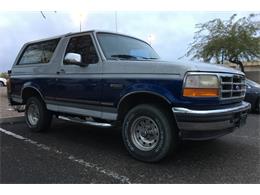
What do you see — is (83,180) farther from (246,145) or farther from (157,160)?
(246,145)

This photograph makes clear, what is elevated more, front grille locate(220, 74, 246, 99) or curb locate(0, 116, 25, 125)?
front grille locate(220, 74, 246, 99)

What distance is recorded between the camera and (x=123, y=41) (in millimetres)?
5434

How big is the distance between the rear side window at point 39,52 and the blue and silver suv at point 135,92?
3 cm

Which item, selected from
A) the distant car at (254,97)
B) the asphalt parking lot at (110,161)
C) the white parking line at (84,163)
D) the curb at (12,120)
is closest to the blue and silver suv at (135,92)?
the asphalt parking lot at (110,161)

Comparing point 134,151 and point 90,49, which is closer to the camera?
point 134,151

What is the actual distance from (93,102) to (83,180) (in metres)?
1.61

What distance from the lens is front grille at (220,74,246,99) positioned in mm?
4039

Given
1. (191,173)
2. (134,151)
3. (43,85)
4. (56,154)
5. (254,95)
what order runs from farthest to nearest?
(254,95)
(43,85)
(56,154)
(134,151)
(191,173)

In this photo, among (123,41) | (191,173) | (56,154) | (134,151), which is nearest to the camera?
(191,173)

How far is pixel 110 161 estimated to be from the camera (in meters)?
4.34

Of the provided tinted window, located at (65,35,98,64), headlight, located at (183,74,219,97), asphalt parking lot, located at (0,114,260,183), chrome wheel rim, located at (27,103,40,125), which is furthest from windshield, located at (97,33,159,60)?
chrome wheel rim, located at (27,103,40,125)

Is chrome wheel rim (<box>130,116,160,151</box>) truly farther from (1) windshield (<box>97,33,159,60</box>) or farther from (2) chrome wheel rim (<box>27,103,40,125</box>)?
(2) chrome wheel rim (<box>27,103,40,125</box>)

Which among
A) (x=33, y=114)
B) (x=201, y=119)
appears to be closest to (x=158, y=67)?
(x=201, y=119)

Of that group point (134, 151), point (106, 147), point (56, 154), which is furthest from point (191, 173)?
point (56, 154)
